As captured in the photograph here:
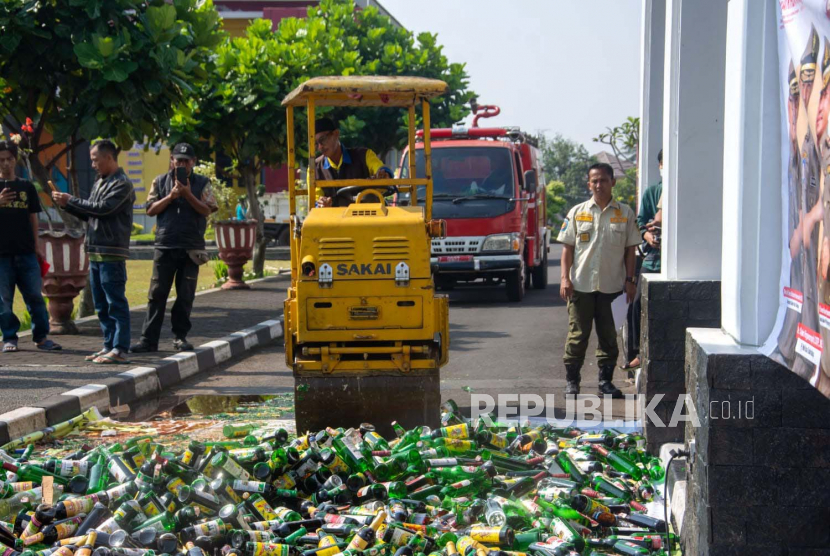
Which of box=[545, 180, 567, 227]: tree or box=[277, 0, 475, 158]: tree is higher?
box=[277, 0, 475, 158]: tree

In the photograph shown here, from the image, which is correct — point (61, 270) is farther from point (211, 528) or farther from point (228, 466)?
point (211, 528)

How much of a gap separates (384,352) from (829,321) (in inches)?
178

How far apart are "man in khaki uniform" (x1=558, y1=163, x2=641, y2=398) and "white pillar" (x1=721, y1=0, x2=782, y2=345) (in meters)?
4.74

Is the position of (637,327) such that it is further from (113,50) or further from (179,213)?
(113,50)

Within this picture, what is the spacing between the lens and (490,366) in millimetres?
10227

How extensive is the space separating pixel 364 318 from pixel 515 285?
10.7m

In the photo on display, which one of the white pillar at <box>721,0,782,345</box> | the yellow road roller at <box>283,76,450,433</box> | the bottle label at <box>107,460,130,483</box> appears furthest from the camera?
the yellow road roller at <box>283,76,450,433</box>

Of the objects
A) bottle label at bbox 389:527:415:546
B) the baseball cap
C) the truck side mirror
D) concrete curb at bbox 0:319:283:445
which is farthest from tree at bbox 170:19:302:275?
bottle label at bbox 389:527:415:546

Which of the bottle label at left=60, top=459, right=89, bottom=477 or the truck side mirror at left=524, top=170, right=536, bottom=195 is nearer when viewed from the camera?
the bottle label at left=60, top=459, right=89, bottom=477

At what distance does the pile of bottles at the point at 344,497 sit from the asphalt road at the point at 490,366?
2.00 meters

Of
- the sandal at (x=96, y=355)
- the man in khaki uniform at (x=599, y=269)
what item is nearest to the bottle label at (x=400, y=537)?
the man in khaki uniform at (x=599, y=269)

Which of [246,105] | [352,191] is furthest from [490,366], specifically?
[246,105]

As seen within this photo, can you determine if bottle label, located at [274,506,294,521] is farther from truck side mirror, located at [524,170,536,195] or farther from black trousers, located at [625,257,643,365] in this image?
truck side mirror, located at [524,170,536,195]

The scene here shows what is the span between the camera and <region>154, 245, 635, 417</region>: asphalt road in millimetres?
8891
